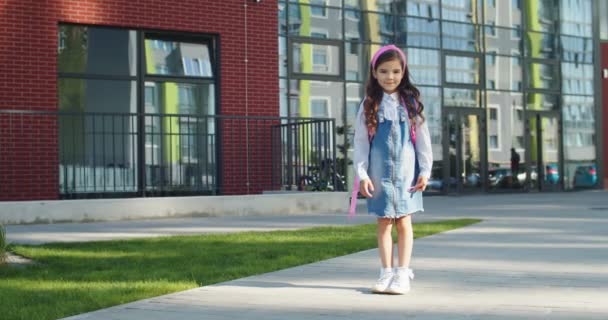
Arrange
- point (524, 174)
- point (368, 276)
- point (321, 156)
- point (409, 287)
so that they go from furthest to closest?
point (524, 174) → point (321, 156) → point (368, 276) → point (409, 287)

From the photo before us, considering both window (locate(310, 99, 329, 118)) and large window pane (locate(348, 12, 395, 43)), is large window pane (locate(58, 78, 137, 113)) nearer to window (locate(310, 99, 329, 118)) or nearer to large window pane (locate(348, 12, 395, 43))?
window (locate(310, 99, 329, 118))

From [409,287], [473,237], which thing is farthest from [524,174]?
[409,287]

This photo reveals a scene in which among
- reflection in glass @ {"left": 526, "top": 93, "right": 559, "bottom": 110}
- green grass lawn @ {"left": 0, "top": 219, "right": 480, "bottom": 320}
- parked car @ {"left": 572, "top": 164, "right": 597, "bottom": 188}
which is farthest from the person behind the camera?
parked car @ {"left": 572, "top": 164, "right": 597, "bottom": 188}

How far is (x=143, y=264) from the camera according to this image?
5711 millimetres

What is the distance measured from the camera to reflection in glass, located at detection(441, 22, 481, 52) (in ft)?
60.3

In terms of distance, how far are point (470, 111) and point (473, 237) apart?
455 inches

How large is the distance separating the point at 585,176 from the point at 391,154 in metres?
18.0

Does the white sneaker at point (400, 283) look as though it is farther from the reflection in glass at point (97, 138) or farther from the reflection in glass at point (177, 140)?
the reflection in glass at point (177, 140)

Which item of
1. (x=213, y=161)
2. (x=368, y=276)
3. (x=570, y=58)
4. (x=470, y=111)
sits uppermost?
(x=570, y=58)

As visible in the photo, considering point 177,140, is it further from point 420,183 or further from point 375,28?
point 420,183

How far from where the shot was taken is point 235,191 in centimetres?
1202

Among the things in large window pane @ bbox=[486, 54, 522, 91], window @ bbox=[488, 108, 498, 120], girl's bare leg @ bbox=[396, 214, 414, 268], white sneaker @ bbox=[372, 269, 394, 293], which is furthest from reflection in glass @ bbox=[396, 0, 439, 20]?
white sneaker @ bbox=[372, 269, 394, 293]

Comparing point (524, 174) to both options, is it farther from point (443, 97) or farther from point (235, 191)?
point (235, 191)

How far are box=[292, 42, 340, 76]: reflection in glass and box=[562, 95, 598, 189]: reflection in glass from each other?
281 inches
